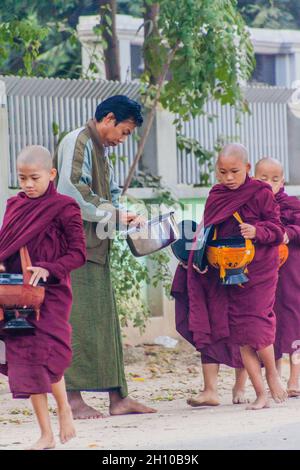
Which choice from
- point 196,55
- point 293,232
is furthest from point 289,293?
point 196,55

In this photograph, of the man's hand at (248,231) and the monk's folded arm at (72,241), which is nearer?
the monk's folded arm at (72,241)

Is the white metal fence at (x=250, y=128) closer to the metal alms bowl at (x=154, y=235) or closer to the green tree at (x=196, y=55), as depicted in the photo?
the green tree at (x=196, y=55)

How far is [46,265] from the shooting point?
6.52 metres

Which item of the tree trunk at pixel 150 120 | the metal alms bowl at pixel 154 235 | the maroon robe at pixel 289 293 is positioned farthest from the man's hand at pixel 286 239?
the tree trunk at pixel 150 120

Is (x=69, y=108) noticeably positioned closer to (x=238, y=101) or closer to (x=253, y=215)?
(x=238, y=101)

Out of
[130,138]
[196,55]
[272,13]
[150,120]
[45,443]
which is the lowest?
[45,443]

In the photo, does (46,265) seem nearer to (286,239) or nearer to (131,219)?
(131,219)

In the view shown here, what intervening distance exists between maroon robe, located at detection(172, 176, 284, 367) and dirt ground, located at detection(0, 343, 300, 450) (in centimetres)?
45

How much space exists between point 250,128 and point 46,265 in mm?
6808

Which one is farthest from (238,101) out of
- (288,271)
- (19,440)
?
(19,440)

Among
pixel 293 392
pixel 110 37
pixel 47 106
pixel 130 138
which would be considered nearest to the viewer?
pixel 293 392

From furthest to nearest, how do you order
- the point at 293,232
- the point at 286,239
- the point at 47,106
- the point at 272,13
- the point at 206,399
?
1. the point at 272,13
2. the point at 47,106
3. the point at 293,232
4. the point at 286,239
5. the point at 206,399

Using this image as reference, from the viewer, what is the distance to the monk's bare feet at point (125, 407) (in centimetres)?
803

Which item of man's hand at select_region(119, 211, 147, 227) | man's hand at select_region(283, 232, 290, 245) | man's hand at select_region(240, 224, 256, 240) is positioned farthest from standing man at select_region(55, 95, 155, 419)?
man's hand at select_region(283, 232, 290, 245)
